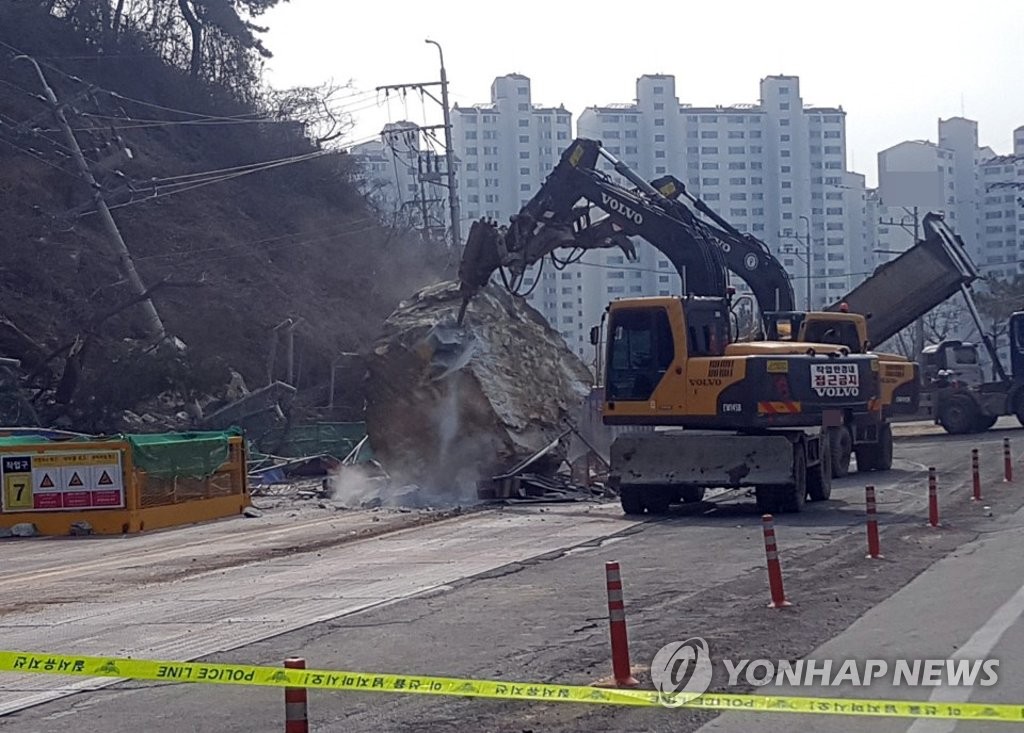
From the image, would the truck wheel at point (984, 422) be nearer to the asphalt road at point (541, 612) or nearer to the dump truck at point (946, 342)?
the dump truck at point (946, 342)

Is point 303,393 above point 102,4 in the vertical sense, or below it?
below

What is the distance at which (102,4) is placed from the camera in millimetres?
61719

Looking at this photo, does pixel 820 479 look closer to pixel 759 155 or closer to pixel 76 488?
pixel 76 488

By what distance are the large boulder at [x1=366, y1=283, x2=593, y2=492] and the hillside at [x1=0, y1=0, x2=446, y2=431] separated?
32.4 ft

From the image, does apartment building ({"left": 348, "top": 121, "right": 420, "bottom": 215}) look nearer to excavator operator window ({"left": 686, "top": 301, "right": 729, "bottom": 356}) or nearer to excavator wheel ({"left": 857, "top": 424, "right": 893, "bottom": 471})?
excavator wheel ({"left": 857, "top": 424, "right": 893, "bottom": 471})

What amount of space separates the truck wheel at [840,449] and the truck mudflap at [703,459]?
5378mm

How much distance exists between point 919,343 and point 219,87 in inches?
1467

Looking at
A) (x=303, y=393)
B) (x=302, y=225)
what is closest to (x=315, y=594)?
(x=303, y=393)

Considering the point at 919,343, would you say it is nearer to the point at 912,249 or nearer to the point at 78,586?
the point at 912,249

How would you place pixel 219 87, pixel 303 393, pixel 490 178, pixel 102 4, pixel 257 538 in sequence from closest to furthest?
1. pixel 257 538
2. pixel 303 393
3. pixel 102 4
4. pixel 219 87
5. pixel 490 178

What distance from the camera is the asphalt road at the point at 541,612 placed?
8.68 meters

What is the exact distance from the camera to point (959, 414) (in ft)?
135

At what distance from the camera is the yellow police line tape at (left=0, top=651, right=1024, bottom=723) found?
24.5ft

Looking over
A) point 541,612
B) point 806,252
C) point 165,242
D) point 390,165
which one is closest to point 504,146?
point 390,165
